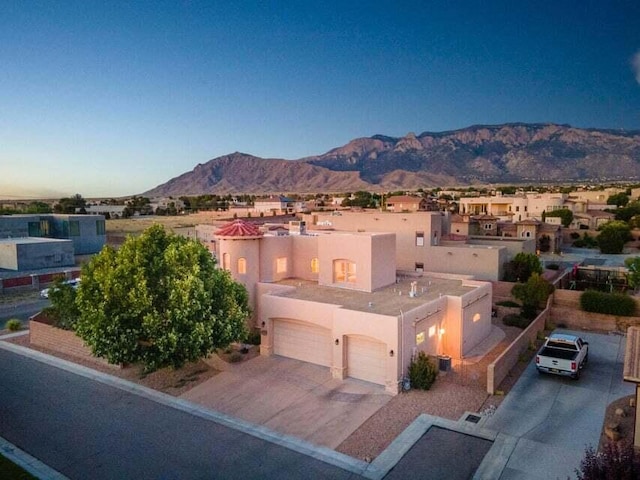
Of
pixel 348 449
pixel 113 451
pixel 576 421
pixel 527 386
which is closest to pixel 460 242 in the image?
pixel 527 386

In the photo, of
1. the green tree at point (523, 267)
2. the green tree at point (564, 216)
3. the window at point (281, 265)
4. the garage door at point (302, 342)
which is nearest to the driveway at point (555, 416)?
the garage door at point (302, 342)

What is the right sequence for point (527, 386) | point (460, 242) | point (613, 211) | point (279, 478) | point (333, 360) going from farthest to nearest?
point (613, 211) < point (460, 242) < point (333, 360) < point (527, 386) < point (279, 478)

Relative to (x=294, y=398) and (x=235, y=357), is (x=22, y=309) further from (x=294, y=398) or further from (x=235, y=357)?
(x=294, y=398)

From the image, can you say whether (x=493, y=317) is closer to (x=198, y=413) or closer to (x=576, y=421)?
(x=576, y=421)

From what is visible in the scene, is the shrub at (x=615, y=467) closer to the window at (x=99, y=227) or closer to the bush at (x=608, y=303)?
the bush at (x=608, y=303)

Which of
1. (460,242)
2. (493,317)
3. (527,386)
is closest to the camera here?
(527,386)

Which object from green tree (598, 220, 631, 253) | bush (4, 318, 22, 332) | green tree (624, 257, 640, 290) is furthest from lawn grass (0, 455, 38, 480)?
green tree (598, 220, 631, 253)
